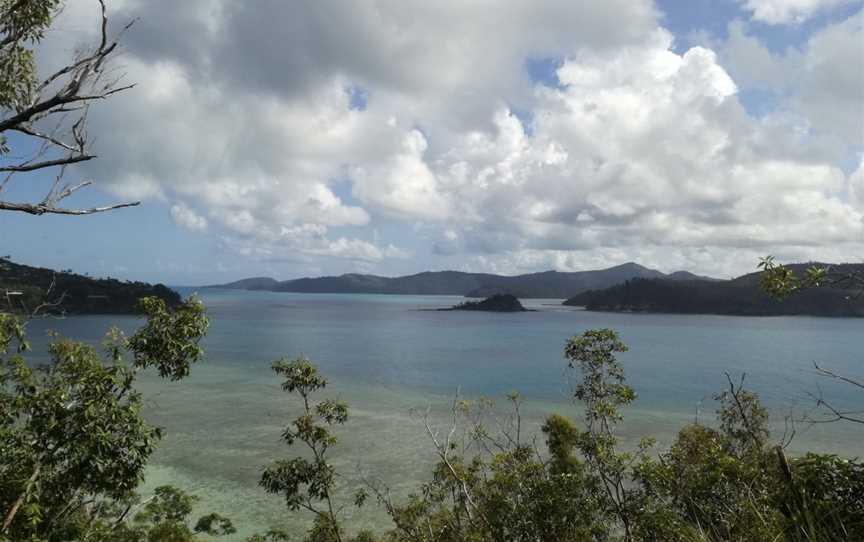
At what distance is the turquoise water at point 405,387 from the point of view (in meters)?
31.7

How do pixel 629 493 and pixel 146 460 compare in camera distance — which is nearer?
pixel 146 460

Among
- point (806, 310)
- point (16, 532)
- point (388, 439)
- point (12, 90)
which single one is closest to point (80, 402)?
point (16, 532)

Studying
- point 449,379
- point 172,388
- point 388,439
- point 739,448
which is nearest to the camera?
point 739,448

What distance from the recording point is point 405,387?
5659 centimetres

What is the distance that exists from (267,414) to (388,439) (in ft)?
42.4

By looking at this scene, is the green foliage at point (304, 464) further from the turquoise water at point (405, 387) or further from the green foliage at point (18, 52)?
the green foliage at point (18, 52)

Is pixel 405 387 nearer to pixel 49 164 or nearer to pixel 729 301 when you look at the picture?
pixel 49 164

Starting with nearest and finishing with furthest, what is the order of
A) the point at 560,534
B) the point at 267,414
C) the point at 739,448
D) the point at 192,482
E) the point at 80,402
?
the point at 80,402, the point at 560,534, the point at 739,448, the point at 192,482, the point at 267,414

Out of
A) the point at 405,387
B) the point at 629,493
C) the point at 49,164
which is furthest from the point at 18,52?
the point at 405,387

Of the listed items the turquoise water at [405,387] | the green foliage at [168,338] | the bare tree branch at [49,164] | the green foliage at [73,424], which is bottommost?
the turquoise water at [405,387]

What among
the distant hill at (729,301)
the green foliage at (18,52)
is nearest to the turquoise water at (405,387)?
the green foliage at (18,52)

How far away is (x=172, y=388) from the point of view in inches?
2100

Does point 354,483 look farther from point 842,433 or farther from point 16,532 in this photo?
point 842,433

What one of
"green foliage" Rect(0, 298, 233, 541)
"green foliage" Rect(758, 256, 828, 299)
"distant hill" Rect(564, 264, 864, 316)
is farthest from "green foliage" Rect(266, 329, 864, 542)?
"distant hill" Rect(564, 264, 864, 316)
